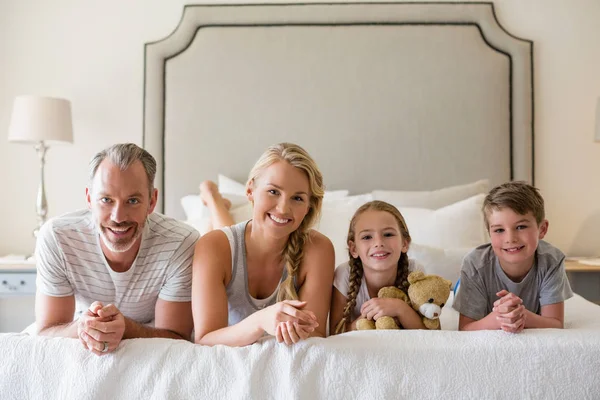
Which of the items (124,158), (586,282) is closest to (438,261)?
(586,282)

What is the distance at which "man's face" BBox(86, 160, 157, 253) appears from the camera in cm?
150

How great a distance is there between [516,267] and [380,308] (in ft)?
1.37

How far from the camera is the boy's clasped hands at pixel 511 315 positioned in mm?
1304

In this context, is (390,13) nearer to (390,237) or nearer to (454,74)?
(454,74)

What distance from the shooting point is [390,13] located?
3.33 m

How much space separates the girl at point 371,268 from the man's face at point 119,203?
591 mm

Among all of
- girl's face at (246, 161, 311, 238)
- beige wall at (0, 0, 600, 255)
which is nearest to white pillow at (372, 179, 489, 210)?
beige wall at (0, 0, 600, 255)

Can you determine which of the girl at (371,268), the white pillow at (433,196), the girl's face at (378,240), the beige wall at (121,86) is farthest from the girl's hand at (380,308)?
the beige wall at (121,86)

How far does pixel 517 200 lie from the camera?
5.18 feet

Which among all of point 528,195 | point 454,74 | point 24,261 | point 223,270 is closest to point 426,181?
point 454,74

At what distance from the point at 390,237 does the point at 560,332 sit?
1.64ft

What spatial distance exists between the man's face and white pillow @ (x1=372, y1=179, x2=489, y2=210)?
1718 mm

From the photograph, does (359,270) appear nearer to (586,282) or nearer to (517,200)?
(517,200)

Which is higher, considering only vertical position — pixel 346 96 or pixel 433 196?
pixel 346 96
